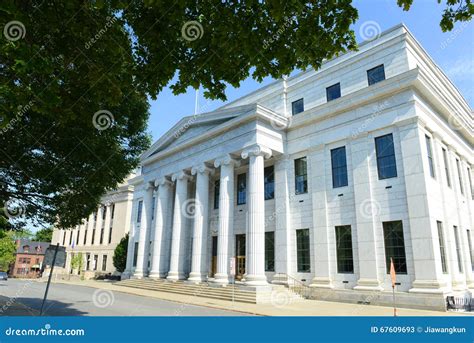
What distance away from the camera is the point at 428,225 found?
1966 cm

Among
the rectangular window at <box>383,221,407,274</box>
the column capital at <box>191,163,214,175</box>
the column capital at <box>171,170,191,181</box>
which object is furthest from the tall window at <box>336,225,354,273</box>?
the column capital at <box>171,170,191,181</box>

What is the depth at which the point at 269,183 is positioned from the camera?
29594mm

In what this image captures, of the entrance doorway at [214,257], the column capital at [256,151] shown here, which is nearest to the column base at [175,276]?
the entrance doorway at [214,257]

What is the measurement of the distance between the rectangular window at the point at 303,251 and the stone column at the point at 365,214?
418cm

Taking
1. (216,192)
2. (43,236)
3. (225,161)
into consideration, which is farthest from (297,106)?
(43,236)

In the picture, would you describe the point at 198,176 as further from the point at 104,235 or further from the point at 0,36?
the point at 104,235

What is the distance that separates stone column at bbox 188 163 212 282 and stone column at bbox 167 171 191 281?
260 cm

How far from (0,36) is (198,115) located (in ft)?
84.2

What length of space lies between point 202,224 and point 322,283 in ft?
35.8

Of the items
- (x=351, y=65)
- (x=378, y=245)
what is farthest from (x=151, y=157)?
(x=378, y=245)

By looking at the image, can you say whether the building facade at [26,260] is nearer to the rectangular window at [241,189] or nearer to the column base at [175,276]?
the column base at [175,276]

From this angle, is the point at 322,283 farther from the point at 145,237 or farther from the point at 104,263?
the point at 104,263

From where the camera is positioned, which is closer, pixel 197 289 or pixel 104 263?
pixel 197 289

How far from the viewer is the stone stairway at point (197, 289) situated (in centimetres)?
2233
